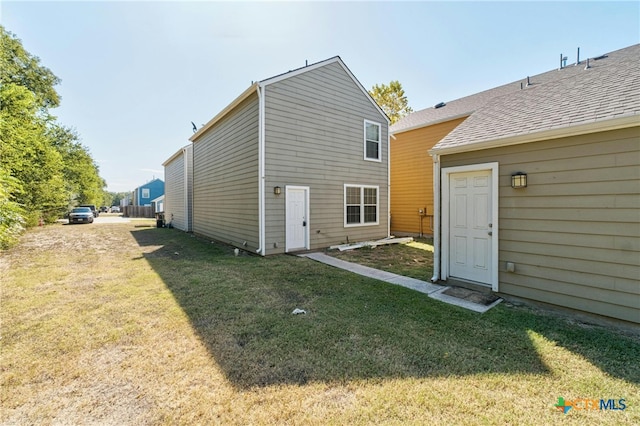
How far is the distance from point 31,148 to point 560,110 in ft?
64.0

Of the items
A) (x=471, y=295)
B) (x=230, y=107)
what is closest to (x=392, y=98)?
(x=230, y=107)

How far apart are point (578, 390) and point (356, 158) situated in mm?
8993

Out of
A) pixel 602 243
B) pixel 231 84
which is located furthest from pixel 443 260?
pixel 231 84

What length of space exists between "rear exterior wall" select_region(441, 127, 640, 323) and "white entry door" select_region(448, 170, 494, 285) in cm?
25

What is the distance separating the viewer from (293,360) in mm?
2809

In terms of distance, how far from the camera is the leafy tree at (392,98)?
24906mm

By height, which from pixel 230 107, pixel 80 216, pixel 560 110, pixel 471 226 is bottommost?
pixel 80 216

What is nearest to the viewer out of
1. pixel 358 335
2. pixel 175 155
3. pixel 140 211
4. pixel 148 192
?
pixel 358 335

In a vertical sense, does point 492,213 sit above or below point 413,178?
below

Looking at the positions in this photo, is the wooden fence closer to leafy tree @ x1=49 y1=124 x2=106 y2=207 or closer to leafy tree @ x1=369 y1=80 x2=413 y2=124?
leafy tree @ x1=49 y1=124 x2=106 y2=207

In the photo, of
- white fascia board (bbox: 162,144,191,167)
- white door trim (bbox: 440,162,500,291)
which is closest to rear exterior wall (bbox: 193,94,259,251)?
white fascia board (bbox: 162,144,191,167)

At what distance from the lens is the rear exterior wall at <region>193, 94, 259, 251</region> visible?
867 centimetres

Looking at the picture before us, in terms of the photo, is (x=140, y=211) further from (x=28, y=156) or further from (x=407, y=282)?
(x=407, y=282)

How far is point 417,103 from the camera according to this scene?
25.4 meters
